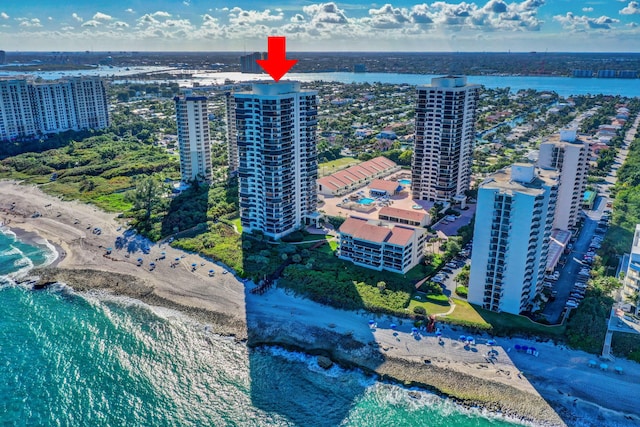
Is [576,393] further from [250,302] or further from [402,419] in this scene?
[250,302]

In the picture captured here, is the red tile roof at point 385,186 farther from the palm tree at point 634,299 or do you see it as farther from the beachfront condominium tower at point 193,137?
the palm tree at point 634,299

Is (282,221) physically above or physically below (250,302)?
above

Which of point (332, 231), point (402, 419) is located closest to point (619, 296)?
point (402, 419)

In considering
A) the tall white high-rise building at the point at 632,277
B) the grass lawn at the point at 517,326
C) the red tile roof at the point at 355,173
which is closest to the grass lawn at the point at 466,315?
the grass lawn at the point at 517,326

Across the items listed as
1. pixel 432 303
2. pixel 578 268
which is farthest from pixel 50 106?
pixel 578 268

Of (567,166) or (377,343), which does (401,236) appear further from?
(567,166)

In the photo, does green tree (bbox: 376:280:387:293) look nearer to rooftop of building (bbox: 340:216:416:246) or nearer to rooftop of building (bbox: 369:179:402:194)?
rooftop of building (bbox: 340:216:416:246)

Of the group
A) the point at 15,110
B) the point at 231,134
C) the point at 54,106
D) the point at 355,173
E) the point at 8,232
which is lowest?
the point at 8,232

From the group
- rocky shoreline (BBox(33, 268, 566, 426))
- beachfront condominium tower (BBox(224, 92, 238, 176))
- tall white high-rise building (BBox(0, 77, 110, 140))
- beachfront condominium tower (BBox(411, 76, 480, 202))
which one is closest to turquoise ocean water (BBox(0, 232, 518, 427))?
rocky shoreline (BBox(33, 268, 566, 426))
